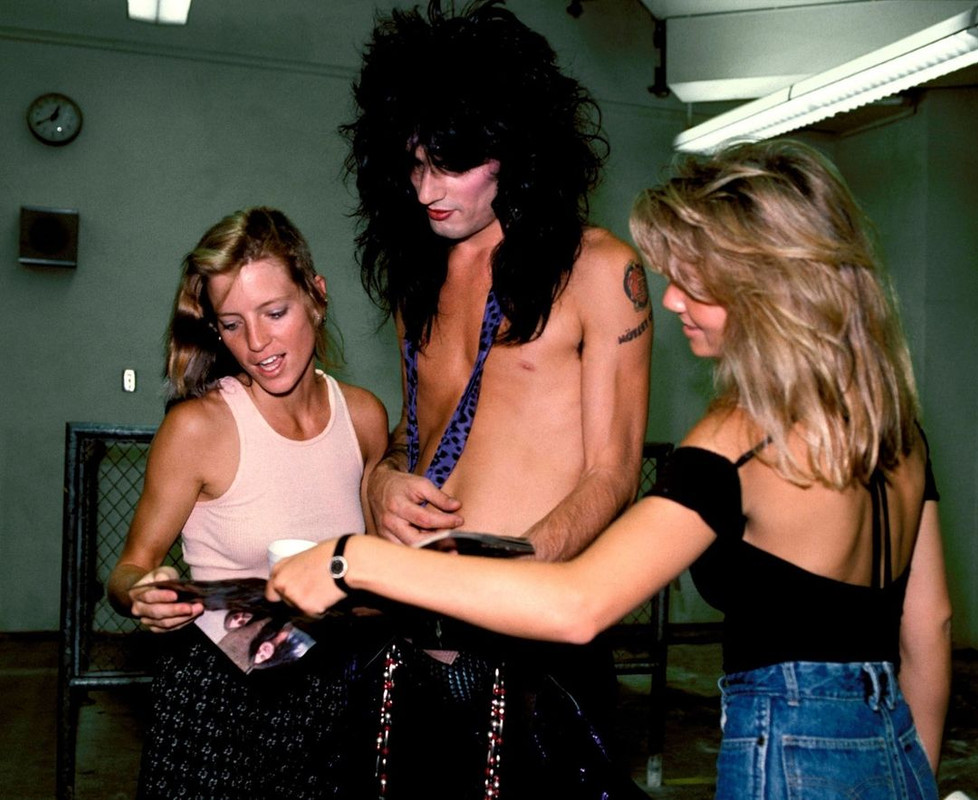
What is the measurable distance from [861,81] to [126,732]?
4.14m

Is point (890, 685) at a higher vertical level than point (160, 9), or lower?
lower

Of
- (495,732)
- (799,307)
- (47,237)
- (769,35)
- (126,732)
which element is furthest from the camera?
(47,237)

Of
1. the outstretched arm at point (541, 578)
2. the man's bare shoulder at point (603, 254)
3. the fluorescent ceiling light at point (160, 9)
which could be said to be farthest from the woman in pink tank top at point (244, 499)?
the fluorescent ceiling light at point (160, 9)

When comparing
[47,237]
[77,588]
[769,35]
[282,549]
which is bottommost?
[77,588]

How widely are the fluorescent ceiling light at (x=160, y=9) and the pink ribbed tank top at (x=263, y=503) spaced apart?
115 inches

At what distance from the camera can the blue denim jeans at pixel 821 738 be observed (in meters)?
1.38

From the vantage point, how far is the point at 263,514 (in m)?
2.06

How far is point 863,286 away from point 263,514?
122 centimetres

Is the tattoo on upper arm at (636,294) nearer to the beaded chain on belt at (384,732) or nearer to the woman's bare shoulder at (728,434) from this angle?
the woman's bare shoulder at (728,434)

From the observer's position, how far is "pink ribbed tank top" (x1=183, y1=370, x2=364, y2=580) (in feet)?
6.73

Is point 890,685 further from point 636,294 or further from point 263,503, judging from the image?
point 263,503

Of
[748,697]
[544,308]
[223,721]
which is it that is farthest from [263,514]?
[748,697]

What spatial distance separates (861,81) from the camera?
161 inches

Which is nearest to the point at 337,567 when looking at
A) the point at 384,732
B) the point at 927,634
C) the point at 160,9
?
the point at 384,732
